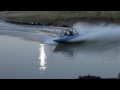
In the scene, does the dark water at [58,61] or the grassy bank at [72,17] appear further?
the grassy bank at [72,17]

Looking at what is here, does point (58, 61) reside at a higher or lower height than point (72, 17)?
lower

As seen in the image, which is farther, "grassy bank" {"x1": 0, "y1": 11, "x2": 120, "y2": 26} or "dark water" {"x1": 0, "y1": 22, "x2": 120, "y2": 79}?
"grassy bank" {"x1": 0, "y1": 11, "x2": 120, "y2": 26}

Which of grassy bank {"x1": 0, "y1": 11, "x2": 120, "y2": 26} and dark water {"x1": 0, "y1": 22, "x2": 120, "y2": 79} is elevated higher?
grassy bank {"x1": 0, "y1": 11, "x2": 120, "y2": 26}

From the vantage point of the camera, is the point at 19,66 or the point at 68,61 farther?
the point at 68,61

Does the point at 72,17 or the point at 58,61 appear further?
the point at 72,17

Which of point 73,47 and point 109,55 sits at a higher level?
point 73,47

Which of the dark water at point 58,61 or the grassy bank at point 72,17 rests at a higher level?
the grassy bank at point 72,17

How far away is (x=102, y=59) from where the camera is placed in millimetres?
19078
